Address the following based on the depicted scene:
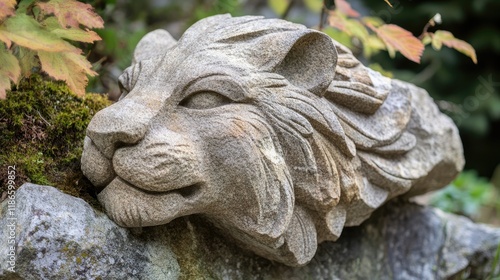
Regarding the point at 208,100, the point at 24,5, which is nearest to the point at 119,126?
the point at 208,100

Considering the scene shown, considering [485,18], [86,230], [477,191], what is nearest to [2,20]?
[86,230]

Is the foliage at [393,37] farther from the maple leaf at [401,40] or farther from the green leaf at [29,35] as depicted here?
the green leaf at [29,35]

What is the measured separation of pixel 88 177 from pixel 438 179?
1511 mm

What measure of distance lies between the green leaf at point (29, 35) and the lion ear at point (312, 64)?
0.66m

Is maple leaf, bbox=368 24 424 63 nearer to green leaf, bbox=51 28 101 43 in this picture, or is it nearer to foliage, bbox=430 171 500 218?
green leaf, bbox=51 28 101 43

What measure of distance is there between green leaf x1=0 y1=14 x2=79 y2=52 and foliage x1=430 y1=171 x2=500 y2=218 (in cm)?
292

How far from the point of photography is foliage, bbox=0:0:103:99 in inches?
60.6

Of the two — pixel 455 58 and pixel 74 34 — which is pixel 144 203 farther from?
pixel 455 58

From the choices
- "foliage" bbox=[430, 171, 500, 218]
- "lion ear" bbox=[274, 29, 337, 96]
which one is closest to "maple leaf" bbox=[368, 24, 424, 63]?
"lion ear" bbox=[274, 29, 337, 96]

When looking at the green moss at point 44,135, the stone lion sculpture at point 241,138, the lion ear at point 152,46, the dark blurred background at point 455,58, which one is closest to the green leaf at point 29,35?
the stone lion sculpture at point 241,138

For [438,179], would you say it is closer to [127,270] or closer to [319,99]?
[319,99]

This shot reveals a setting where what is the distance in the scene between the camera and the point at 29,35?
5.11 feet

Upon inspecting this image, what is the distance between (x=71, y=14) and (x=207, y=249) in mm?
814

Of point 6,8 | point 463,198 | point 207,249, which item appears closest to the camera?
point 6,8
